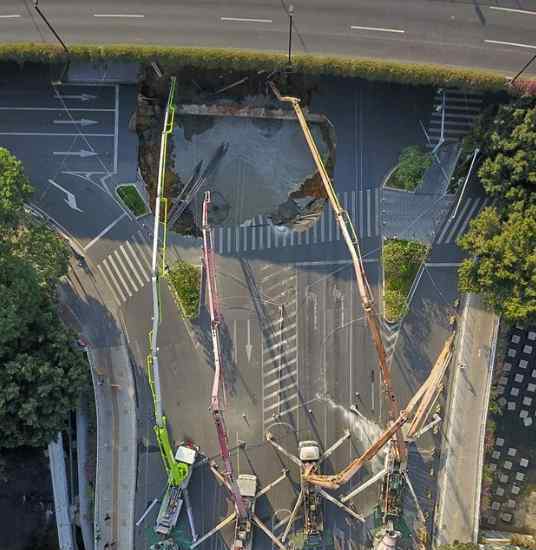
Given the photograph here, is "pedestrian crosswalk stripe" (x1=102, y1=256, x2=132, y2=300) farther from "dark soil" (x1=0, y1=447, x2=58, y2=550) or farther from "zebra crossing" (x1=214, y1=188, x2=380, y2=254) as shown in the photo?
"dark soil" (x1=0, y1=447, x2=58, y2=550)

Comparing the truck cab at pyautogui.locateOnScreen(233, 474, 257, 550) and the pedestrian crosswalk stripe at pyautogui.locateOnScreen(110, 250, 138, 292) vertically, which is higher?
the pedestrian crosswalk stripe at pyautogui.locateOnScreen(110, 250, 138, 292)

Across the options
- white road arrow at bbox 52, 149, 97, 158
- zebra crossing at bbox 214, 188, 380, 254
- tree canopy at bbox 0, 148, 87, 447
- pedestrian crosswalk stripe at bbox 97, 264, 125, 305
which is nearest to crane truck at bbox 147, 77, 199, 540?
pedestrian crosswalk stripe at bbox 97, 264, 125, 305

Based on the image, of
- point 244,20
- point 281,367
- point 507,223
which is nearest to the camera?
point 507,223

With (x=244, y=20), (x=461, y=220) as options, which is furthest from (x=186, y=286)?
(x=461, y=220)

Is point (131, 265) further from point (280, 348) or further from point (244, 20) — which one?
point (244, 20)

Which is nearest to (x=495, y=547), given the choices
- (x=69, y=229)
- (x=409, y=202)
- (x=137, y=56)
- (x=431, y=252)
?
(x=431, y=252)

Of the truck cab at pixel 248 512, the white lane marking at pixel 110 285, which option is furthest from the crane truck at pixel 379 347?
the white lane marking at pixel 110 285

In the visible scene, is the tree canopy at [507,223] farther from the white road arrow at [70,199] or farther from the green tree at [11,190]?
the green tree at [11,190]
